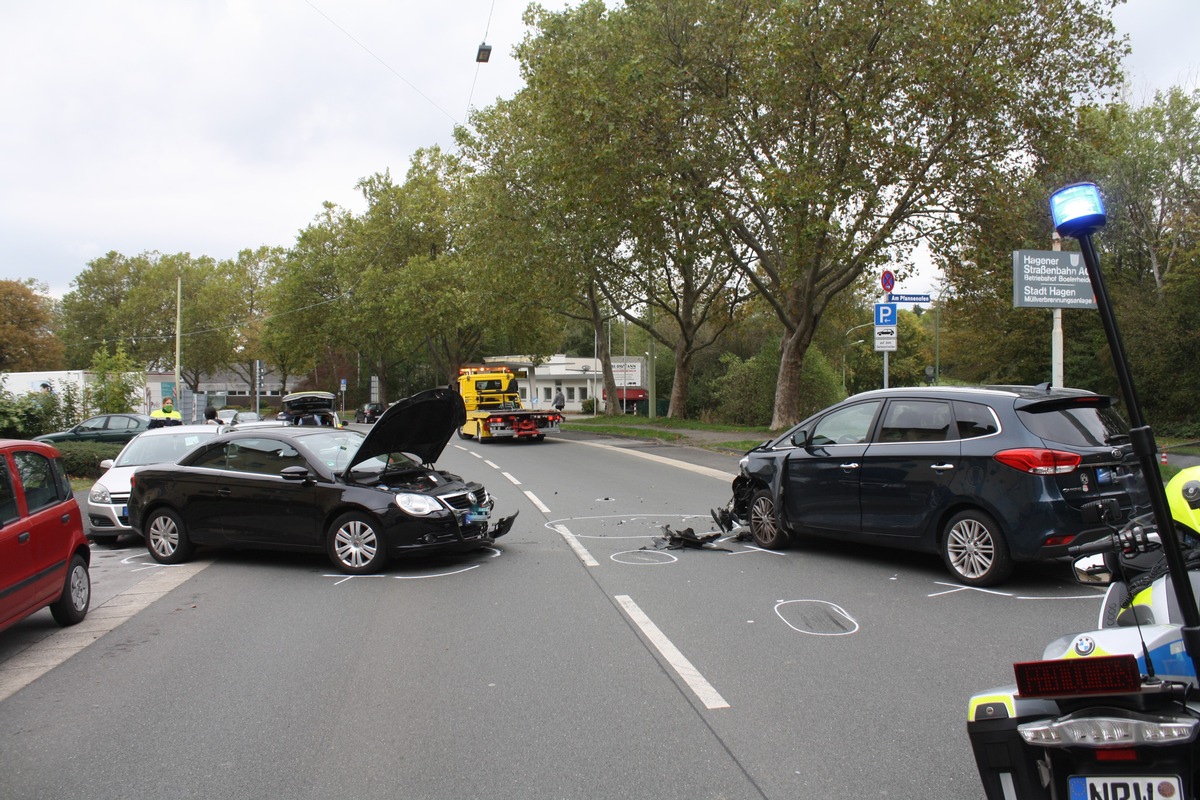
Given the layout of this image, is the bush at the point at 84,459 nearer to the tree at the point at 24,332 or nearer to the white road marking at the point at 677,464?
the white road marking at the point at 677,464

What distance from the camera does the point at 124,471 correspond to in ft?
36.8

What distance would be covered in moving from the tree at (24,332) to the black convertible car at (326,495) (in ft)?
218

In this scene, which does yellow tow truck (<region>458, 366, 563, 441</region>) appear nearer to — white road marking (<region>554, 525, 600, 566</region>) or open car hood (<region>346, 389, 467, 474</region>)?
white road marking (<region>554, 525, 600, 566</region>)

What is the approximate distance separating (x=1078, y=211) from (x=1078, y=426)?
536 centimetres

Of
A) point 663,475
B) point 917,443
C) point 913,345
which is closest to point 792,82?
point 663,475

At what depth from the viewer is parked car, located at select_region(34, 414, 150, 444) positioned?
2250cm

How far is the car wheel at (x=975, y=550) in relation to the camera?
6.98 metres

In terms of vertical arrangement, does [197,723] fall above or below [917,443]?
below

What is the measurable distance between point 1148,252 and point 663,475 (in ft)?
80.7

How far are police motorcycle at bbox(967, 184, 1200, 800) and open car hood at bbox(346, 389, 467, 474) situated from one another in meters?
6.31

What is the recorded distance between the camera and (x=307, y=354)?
6378cm

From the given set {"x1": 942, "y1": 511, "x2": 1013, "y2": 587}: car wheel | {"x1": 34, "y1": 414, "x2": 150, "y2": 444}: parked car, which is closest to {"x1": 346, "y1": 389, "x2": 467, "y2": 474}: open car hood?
{"x1": 942, "y1": 511, "x2": 1013, "y2": 587}: car wheel

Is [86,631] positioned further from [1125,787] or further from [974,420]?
[974,420]

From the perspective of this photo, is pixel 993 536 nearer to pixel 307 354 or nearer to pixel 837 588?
pixel 837 588
